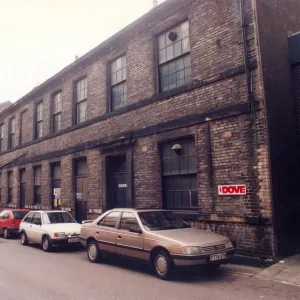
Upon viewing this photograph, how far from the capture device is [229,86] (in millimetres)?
9141

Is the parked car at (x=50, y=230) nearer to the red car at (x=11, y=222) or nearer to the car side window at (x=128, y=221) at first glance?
the red car at (x=11, y=222)

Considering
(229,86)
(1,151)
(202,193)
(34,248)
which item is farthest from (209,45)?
(1,151)

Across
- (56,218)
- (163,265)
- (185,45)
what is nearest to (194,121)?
(185,45)

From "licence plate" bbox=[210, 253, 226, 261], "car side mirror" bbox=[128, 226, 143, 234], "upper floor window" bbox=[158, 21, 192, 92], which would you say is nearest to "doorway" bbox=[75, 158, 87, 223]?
"upper floor window" bbox=[158, 21, 192, 92]

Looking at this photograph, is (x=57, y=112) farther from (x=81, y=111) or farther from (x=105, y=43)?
(x=105, y=43)

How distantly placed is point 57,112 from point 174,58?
831cm

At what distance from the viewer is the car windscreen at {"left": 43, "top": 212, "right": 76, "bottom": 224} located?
11712 mm

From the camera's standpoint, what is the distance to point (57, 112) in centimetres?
1712

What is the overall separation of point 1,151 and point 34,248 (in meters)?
14.0

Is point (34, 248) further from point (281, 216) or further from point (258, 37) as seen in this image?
point (258, 37)

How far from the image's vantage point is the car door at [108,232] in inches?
329

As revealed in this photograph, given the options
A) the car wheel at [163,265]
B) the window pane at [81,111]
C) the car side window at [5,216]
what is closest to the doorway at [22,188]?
the car side window at [5,216]

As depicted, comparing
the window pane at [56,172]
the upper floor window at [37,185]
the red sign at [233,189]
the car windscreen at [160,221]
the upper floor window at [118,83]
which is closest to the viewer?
the car windscreen at [160,221]

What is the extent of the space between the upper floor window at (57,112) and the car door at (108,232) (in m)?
9.24
